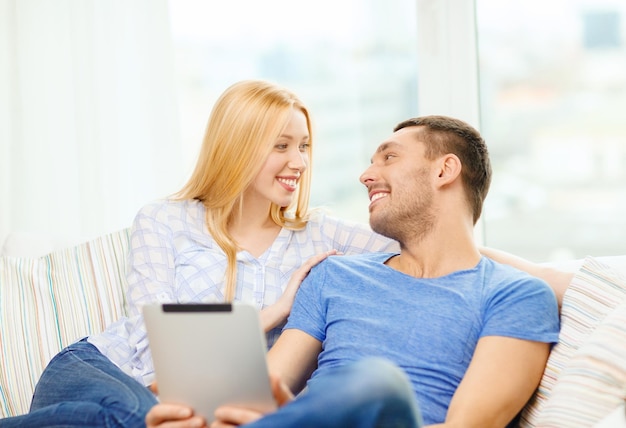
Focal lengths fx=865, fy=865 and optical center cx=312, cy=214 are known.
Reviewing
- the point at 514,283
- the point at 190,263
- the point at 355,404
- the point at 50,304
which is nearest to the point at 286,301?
the point at 190,263

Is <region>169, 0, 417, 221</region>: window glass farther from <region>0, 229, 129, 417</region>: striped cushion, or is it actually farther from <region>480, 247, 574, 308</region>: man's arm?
<region>480, 247, 574, 308</region>: man's arm

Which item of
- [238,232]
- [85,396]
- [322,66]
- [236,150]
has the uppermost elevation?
[322,66]

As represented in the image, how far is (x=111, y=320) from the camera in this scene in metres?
2.35

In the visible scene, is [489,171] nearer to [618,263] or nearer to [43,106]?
[618,263]

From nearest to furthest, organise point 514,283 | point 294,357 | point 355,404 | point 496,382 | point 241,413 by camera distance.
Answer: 1. point 355,404
2. point 241,413
3. point 496,382
4. point 514,283
5. point 294,357

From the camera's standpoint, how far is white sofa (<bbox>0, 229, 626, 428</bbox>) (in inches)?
66.0

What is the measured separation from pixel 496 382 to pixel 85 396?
868 millimetres

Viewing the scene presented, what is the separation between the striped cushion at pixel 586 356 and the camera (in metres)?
1.66

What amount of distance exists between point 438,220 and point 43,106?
177 cm

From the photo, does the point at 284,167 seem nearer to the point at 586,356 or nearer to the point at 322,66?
the point at 586,356

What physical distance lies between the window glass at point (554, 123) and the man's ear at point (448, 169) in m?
1.16

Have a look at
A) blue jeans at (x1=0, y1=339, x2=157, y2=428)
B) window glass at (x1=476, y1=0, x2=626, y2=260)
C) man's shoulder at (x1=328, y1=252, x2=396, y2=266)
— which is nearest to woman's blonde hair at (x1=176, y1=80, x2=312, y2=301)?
man's shoulder at (x1=328, y1=252, x2=396, y2=266)

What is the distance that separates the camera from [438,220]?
2027 mm

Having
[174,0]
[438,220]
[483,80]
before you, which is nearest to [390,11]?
[483,80]
